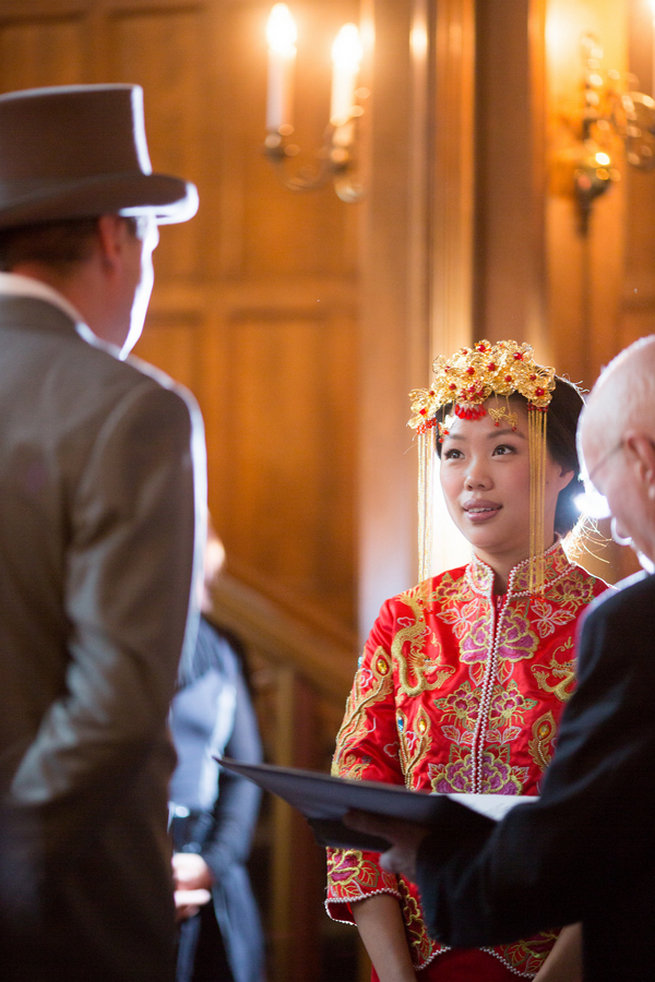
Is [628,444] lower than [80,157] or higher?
lower

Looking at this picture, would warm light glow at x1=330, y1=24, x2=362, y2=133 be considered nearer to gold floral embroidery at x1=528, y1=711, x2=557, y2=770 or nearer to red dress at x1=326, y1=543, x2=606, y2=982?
red dress at x1=326, y1=543, x2=606, y2=982

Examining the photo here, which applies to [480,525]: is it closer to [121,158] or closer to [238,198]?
[121,158]

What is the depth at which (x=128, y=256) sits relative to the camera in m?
1.33

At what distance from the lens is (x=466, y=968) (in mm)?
1544

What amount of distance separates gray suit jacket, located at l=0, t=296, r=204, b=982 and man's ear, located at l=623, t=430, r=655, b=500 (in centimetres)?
49

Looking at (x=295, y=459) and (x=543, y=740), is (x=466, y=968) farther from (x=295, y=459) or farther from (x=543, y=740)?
(x=295, y=459)

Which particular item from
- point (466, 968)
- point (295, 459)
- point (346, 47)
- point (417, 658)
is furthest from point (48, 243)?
point (295, 459)

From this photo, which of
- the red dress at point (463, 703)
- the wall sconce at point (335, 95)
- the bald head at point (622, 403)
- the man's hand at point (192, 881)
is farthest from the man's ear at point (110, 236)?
the wall sconce at point (335, 95)

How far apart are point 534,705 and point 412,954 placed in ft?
1.31

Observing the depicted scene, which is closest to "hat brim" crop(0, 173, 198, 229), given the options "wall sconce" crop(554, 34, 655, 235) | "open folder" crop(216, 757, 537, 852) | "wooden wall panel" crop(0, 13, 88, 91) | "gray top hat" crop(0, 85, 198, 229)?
"gray top hat" crop(0, 85, 198, 229)

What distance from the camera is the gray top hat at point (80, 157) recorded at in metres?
1.29

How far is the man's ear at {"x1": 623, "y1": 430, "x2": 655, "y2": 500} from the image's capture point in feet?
4.03

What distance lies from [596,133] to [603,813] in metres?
1.95

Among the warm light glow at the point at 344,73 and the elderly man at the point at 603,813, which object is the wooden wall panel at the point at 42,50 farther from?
the elderly man at the point at 603,813
